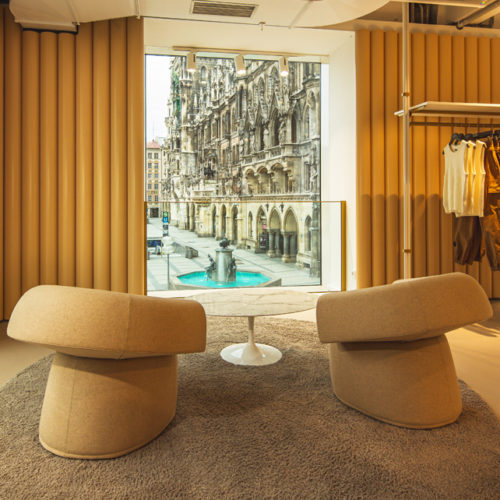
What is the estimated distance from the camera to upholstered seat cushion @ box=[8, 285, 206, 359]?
156 centimetres

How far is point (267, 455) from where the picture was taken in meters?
1.71

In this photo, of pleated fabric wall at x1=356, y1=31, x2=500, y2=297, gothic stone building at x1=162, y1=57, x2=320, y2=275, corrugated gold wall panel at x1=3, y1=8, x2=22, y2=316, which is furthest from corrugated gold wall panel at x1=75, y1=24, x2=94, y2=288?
pleated fabric wall at x1=356, y1=31, x2=500, y2=297

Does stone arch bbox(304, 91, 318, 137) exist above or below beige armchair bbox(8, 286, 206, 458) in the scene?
above

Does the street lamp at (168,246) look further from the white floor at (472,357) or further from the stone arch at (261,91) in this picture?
the stone arch at (261,91)

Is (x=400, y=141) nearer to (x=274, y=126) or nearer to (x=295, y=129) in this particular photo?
(x=295, y=129)

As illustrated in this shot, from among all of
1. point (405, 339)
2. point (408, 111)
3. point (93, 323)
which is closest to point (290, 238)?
point (408, 111)

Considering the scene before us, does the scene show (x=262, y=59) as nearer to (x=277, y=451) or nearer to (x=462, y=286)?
(x=462, y=286)

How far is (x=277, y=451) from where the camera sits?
1.74 meters

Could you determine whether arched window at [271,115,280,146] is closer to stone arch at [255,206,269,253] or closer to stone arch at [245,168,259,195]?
stone arch at [245,168,259,195]

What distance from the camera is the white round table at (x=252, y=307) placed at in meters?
2.56

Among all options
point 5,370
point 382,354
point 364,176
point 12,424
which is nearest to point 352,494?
point 382,354

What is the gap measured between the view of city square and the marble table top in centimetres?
154

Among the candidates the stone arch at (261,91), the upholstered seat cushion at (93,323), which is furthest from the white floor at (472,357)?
the stone arch at (261,91)

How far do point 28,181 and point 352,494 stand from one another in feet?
11.9
